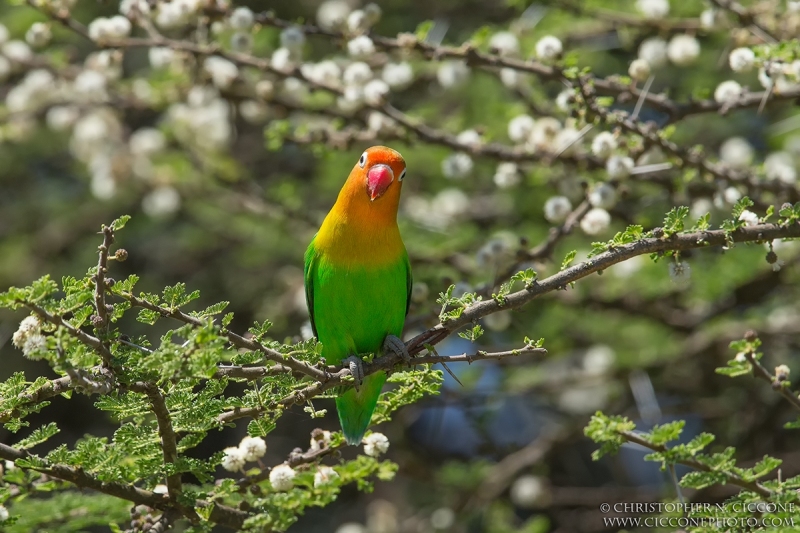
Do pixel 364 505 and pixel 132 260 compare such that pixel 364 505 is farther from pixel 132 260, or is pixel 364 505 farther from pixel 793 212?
pixel 793 212

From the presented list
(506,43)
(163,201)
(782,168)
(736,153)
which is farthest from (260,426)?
(163,201)

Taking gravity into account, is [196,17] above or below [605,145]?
above

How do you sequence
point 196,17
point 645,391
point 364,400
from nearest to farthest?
point 364,400 → point 196,17 → point 645,391

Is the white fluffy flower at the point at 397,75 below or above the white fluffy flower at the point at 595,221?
above

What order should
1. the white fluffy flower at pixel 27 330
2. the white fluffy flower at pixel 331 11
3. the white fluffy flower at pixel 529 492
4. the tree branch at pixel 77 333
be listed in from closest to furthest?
the tree branch at pixel 77 333 < the white fluffy flower at pixel 27 330 < the white fluffy flower at pixel 529 492 < the white fluffy flower at pixel 331 11

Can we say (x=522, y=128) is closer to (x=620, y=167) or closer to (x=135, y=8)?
(x=620, y=167)

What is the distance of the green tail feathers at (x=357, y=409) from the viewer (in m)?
3.87

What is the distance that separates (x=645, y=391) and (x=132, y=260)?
17.0ft

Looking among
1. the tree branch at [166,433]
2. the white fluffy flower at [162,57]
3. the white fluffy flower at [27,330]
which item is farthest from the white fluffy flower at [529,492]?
the white fluffy flower at [27,330]

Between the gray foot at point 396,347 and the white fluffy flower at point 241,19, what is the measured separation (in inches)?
76.3

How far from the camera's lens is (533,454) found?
6109 mm

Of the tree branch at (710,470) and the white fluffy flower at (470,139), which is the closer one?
the tree branch at (710,470)

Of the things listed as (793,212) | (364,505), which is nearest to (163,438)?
(793,212)

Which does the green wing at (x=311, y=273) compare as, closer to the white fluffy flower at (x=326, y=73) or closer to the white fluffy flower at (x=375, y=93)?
the white fluffy flower at (x=375, y=93)
